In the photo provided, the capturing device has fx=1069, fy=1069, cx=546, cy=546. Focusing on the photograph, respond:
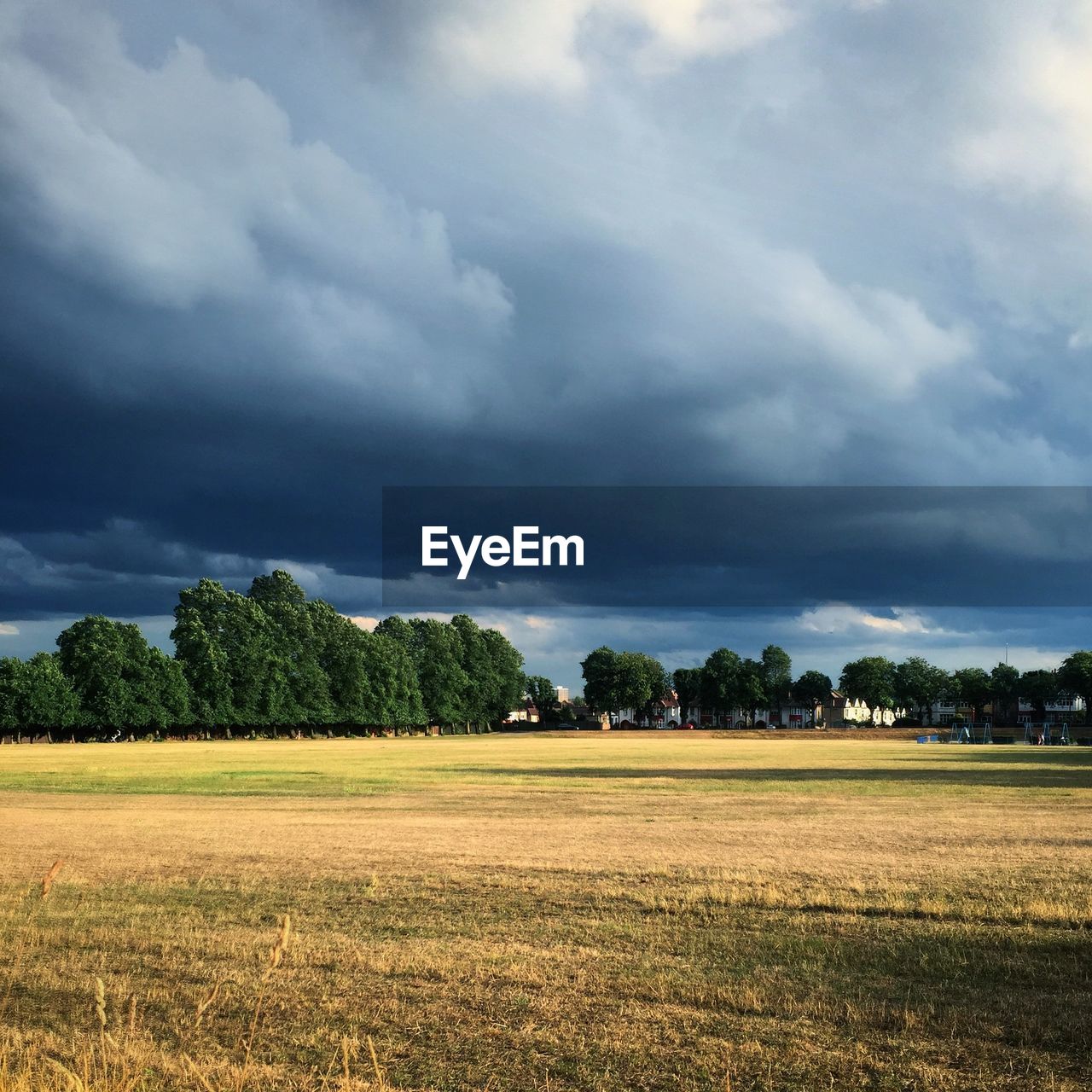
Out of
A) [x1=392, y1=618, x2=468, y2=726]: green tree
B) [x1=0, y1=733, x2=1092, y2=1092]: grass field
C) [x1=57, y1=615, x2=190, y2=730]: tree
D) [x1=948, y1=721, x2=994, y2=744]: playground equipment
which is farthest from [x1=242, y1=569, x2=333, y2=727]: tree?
[x1=0, y1=733, x2=1092, y2=1092]: grass field

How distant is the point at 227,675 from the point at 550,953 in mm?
117593

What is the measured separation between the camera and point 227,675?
125125mm

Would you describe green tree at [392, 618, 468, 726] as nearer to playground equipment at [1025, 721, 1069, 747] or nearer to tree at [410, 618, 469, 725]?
tree at [410, 618, 469, 725]

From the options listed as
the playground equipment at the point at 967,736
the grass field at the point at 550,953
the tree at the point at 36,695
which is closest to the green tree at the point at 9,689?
the tree at the point at 36,695

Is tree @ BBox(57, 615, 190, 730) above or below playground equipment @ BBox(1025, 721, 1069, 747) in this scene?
above

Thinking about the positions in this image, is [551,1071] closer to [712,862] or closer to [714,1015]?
[714,1015]

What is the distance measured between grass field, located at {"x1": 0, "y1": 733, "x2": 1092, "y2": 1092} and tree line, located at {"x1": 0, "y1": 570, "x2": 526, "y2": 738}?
89.3 meters

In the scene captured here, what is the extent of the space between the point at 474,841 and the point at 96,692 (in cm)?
10236

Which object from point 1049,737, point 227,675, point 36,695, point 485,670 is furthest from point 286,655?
point 1049,737

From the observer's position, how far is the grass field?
32.8 feet

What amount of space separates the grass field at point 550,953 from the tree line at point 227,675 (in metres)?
89.3

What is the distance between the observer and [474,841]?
25734 mm

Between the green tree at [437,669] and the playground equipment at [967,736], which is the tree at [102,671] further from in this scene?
the playground equipment at [967,736]

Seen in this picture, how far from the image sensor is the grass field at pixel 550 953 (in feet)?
32.8
